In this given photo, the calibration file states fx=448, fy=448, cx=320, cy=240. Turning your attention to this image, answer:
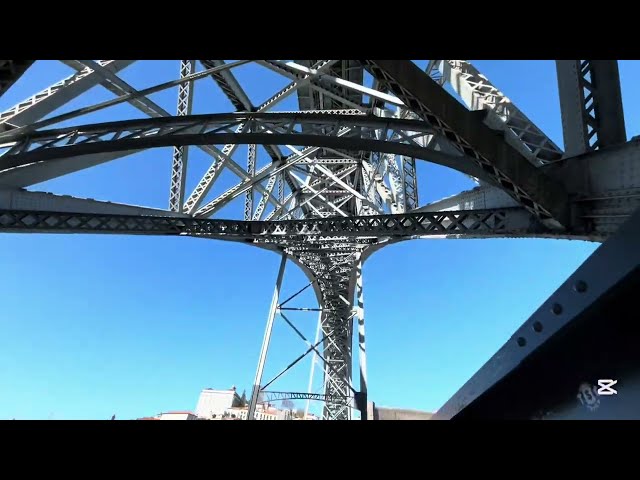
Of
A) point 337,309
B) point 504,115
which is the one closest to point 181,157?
point 504,115

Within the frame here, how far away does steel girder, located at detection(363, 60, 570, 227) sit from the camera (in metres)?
5.43

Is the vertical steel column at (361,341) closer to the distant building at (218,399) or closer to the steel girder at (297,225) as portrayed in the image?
the steel girder at (297,225)

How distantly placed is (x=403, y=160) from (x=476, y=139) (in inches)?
337

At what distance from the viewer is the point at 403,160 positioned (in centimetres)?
1455

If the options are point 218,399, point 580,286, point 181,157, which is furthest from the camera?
point 218,399

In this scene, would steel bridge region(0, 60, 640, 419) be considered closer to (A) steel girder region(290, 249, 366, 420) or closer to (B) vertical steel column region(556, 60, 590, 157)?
(B) vertical steel column region(556, 60, 590, 157)

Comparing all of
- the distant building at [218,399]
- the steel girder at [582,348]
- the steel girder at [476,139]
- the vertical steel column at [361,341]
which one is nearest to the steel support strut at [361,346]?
the vertical steel column at [361,341]

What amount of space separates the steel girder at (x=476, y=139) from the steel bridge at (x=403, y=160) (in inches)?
0.8

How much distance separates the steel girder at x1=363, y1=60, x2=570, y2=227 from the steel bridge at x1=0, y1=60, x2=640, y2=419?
2 centimetres

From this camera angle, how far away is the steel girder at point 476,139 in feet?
17.8

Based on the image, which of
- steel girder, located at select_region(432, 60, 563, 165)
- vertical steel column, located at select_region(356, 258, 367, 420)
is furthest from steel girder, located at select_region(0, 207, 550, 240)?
vertical steel column, located at select_region(356, 258, 367, 420)

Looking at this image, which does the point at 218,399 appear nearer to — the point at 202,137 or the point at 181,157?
the point at 181,157
